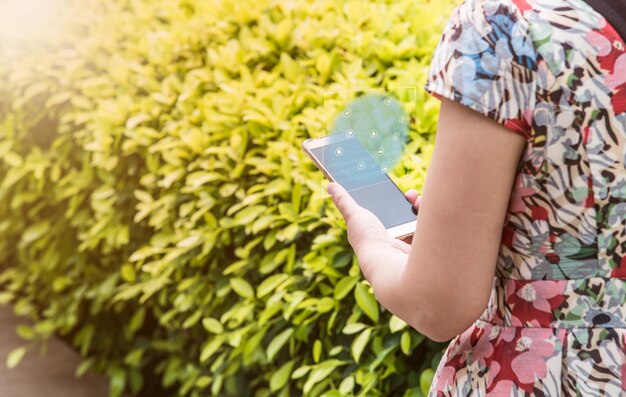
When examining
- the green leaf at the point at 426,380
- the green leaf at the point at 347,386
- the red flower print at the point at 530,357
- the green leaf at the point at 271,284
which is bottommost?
the green leaf at the point at 347,386

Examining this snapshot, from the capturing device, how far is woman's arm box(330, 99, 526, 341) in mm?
1179

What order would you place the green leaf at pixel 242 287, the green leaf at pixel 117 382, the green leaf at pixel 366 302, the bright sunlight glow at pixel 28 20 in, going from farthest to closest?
the bright sunlight glow at pixel 28 20 < the green leaf at pixel 117 382 < the green leaf at pixel 242 287 < the green leaf at pixel 366 302

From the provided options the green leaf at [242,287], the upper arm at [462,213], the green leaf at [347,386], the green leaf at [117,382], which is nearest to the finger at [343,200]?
the upper arm at [462,213]

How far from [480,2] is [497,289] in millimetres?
455

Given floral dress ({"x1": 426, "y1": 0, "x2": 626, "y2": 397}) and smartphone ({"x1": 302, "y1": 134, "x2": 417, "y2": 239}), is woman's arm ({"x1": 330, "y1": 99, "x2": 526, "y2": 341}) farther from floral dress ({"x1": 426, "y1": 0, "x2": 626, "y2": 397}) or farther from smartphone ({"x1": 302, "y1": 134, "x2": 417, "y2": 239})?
smartphone ({"x1": 302, "y1": 134, "x2": 417, "y2": 239})

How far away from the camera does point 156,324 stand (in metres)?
4.36

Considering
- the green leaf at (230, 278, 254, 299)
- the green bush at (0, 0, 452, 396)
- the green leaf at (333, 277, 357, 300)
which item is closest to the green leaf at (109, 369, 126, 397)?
the green bush at (0, 0, 452, 396)

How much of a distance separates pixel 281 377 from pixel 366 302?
1.87ft

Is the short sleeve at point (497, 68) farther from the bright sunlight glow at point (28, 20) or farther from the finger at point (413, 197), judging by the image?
the bright sunlight glow at point (28, 20)

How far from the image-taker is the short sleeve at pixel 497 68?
3.85 feet

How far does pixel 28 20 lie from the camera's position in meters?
4.66

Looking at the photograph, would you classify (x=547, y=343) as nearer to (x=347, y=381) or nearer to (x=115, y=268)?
(x=347, y=381)

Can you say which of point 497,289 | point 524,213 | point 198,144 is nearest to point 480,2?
point 524,213

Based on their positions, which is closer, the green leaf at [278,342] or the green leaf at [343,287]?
the green leaf at [343,287]
